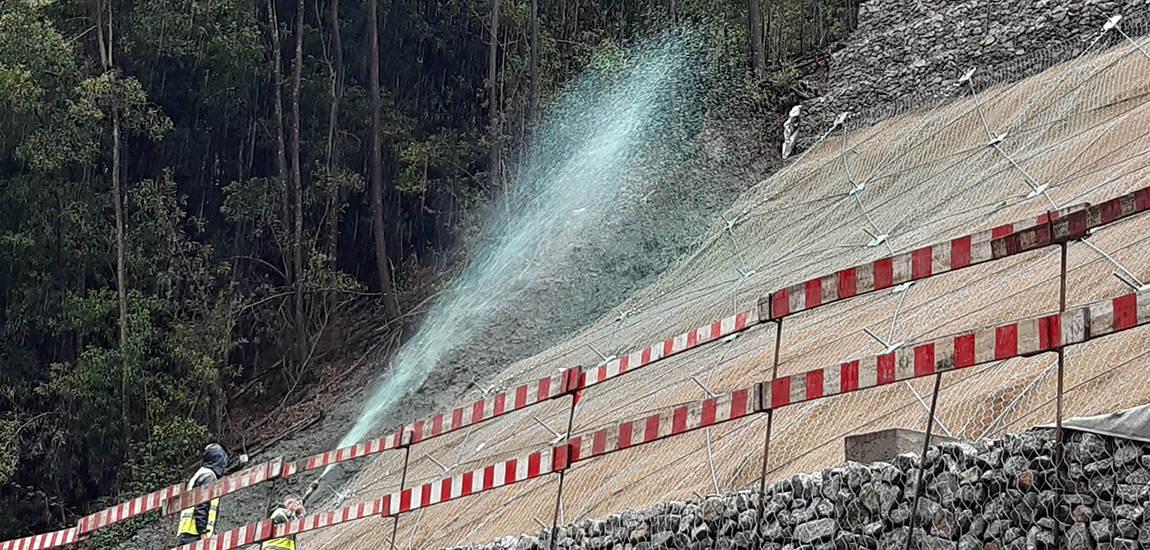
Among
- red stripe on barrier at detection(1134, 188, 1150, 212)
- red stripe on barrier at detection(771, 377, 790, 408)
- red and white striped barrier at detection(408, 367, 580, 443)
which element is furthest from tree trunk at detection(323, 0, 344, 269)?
red stripe on barrier at detection(1134, 188, 1150, 212)

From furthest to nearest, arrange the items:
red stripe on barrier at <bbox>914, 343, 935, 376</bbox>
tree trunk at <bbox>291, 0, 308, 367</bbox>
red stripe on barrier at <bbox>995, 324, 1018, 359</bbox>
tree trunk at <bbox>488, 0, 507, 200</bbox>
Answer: tree trunk at <bbox>488, 0, 507, 200</bbox> → tree trunk at <bbox>291, 0, 308, 367</bbox> → red stripe on barrier at <bbox>914, 343, 935, 376</bbox> → red stripe on barrier at <bbox>995, 324, 1018, 359</bbox>

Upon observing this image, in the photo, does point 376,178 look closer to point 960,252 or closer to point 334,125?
point 334,125

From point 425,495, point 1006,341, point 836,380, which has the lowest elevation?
point 425,495

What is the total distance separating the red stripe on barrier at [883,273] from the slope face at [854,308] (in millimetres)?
2112

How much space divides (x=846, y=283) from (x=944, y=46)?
18.1 meters

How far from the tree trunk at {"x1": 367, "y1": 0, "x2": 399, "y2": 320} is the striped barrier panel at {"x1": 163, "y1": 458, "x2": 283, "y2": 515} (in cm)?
1606

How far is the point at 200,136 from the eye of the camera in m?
29.6

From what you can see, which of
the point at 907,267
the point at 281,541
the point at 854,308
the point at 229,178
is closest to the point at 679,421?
the point at 907,267

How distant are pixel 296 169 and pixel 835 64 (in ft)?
33.4

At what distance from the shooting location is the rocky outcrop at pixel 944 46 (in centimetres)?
2141

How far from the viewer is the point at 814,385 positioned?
21.1 ft

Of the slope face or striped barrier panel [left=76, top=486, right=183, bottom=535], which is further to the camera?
striped barrier panel [left=76, top=486, right=183, bottom=535]

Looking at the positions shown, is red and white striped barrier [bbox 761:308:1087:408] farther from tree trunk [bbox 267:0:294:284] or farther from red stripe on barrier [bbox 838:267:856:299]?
tree trunk [bbox 267:0:294:284]

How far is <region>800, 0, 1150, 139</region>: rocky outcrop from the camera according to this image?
21406 mm
